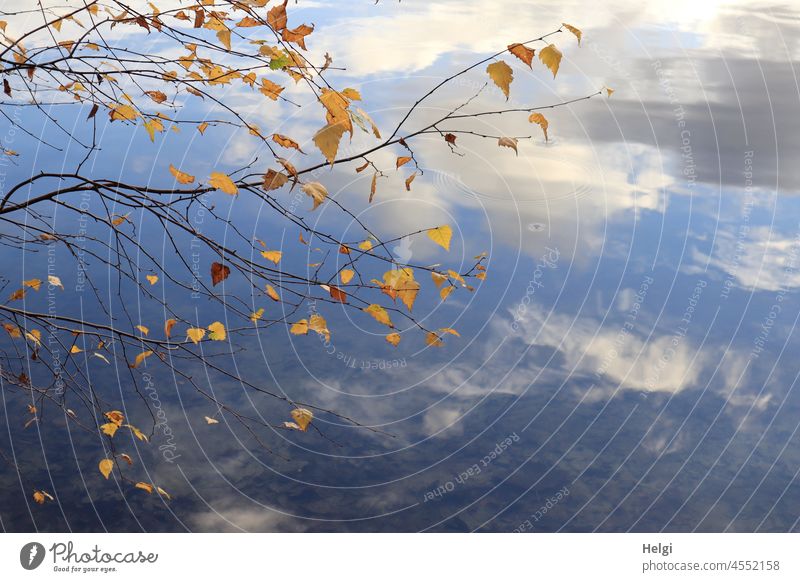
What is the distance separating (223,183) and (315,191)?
0.49 meters

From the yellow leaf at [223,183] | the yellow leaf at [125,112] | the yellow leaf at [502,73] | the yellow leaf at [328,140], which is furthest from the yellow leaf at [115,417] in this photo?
the yellow leaf at [502,73]

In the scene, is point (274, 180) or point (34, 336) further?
point (34, 336)

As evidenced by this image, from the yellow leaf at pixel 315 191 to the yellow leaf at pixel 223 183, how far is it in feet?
1.16

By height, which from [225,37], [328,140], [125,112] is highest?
[225,37]

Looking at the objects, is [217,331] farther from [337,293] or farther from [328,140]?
[328,140]

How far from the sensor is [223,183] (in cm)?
354

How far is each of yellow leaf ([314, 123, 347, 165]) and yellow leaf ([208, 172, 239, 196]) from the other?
0.48 meters

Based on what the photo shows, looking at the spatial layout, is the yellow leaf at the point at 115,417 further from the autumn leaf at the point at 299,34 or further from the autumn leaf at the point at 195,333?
the autumn leaf at the point at 299,34

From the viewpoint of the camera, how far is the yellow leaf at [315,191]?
10.9 feet

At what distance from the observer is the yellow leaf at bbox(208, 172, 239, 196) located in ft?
11.5

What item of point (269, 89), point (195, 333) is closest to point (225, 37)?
point (269, 89)

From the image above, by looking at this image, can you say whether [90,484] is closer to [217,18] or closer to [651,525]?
[651,525]

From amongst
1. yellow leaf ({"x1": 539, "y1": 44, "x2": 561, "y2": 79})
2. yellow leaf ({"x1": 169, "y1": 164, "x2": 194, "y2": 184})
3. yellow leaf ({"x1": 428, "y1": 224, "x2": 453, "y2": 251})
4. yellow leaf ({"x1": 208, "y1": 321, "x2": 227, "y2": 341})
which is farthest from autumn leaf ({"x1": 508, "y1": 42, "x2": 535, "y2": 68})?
yellow leaf ({"x1": 208, "y1": 321, "x2": 227, "y2": 341})

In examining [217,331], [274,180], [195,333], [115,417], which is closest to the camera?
[274,180]
